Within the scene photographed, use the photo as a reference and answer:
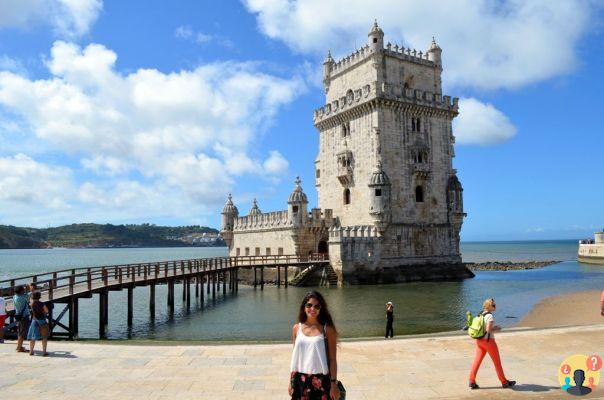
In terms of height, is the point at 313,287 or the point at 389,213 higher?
the point at 389,213

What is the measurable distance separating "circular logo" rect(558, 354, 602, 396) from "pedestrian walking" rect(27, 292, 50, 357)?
10.5 m

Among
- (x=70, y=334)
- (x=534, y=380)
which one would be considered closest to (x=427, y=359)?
(x=534, y=380)

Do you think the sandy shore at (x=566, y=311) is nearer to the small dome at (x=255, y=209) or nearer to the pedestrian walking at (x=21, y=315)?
the pedestrian walking at (x=21, y=315)

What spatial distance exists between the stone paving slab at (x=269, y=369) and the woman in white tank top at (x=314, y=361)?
2841 millimetres

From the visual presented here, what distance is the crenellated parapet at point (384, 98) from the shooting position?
40.8 meters

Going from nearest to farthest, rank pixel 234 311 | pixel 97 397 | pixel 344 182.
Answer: pixel 97 397
pixel 234 311
pixel 344 182

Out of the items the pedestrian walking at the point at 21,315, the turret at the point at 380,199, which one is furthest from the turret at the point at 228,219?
the pedestrian walking at the point at 21,315

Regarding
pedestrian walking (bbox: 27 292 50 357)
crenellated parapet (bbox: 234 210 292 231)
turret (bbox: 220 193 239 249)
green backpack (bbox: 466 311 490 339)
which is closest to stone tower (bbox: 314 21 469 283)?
crenellated parapet (bbox: 234 210 292 231)

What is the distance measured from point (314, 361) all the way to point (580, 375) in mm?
5018

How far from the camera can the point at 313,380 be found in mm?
5531

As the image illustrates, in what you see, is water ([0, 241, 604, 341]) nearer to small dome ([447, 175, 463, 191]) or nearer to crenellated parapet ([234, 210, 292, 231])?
crenellated parapet ([234, 210, 292, 231])

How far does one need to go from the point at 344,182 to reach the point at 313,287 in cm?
981

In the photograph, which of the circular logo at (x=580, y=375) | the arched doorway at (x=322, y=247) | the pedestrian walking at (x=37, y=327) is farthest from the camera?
the arched doorway at (x=322, y=247)

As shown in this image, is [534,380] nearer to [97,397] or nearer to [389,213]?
[97,397]
